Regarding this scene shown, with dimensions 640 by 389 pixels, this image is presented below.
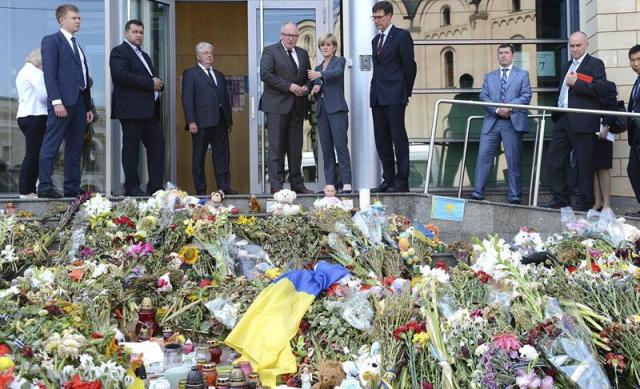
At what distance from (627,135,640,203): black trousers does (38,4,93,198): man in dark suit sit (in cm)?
509

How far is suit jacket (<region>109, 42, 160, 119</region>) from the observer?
9.74 metres

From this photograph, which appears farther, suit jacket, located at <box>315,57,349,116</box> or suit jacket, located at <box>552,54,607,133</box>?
suit jacket, located at <box>315,57,349,116</box>

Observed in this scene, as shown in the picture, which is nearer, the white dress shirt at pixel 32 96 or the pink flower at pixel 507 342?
the pink flower at pixel 507 342

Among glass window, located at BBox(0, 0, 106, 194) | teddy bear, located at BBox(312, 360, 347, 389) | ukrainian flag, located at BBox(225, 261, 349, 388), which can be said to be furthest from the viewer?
glass window, located at BBox(0, 0, 106, 194)

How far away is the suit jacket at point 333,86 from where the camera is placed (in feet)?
33.1

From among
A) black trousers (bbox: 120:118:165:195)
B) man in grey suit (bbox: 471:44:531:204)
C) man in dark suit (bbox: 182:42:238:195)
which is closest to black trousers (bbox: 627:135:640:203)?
man in grey suit (bbox: 471:44:531:204)

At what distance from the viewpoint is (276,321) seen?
5703mm

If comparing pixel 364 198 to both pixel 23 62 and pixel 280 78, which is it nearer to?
pixel 280 78

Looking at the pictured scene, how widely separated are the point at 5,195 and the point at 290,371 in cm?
668

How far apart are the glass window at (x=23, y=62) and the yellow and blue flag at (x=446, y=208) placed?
162 inches

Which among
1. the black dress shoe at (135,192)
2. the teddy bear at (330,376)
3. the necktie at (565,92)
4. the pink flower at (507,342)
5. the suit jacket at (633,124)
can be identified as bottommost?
the teddy bear at (330,376)

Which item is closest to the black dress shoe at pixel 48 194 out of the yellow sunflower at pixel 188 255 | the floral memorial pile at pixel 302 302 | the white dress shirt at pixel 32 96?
the floral memorial pile at pixel 302 302

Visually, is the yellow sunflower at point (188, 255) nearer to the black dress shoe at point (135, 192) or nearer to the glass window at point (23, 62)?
the black dress shoe at point (135, 192)

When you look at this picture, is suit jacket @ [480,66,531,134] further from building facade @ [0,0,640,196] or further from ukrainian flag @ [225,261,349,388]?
ukrainian flag @ [225,261,349,388]
